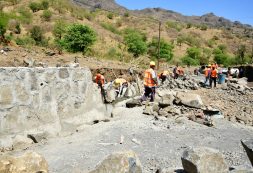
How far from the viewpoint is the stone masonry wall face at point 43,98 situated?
20.6 ft

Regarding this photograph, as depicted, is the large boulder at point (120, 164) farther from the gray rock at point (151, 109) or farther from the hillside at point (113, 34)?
the hillside at point (113, 34)

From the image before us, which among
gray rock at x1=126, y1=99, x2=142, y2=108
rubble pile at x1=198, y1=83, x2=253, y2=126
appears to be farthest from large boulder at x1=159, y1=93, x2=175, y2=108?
rubble pile at x1=198, y1=83, x2=253, y2=126

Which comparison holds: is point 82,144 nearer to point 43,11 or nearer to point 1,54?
A: point 1,54

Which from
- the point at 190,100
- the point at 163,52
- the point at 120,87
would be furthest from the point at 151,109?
the point at 163,52

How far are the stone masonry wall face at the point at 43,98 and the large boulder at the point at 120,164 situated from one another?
2377mm

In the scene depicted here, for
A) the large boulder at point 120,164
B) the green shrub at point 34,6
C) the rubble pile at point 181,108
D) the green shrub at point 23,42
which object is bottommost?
the rubble pile at point 181,108

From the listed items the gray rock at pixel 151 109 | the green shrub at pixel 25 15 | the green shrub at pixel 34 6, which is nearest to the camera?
the gray rock at pixel 151 109

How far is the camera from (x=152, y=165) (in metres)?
5.93

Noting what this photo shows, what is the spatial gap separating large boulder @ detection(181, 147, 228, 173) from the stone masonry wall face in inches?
119

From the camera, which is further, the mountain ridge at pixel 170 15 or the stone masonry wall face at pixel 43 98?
the mountain ridge at pixel 170 15

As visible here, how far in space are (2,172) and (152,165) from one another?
2323 millimetres

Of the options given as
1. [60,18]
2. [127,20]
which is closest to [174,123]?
[60,18]

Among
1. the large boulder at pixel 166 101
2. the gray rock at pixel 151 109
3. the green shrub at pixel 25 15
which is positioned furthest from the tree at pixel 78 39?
the gray rock at pixel 151 109

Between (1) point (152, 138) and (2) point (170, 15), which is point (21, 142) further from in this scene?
(2) point (170, 15)
